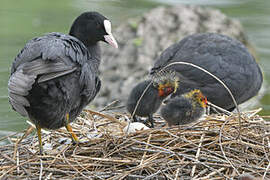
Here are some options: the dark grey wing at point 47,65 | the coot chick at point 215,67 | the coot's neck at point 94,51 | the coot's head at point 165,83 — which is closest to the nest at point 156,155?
the dark grey wing at point 47,65

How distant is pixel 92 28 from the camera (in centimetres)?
444

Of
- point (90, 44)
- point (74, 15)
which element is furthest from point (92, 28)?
point (74, 15)

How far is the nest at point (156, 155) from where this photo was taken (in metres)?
3.71

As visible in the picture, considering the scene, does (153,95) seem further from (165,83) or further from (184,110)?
(184,110)

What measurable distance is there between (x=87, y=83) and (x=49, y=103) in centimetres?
34

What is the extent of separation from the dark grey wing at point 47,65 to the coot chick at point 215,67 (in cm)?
150

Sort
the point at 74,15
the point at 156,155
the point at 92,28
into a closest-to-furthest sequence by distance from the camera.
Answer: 1. the point at 156,155
2. the point at 92,28
3. the point at 74,15

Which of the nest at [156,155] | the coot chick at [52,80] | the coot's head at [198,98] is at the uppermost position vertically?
the coot chick at [52,80]

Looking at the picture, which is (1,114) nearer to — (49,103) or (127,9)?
(49,103)

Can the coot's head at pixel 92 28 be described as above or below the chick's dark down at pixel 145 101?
above

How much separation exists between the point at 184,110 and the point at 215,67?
1025mm

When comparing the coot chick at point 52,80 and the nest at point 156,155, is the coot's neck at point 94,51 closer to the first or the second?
A: the coot chick at point 52,80

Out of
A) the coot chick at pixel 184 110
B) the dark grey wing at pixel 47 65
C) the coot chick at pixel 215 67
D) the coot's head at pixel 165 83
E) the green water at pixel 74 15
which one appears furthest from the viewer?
the green water at pixel 74 15

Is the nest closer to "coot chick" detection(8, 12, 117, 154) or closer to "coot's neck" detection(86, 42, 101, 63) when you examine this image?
"coot chick" detection(8, 12, 117, 154)
